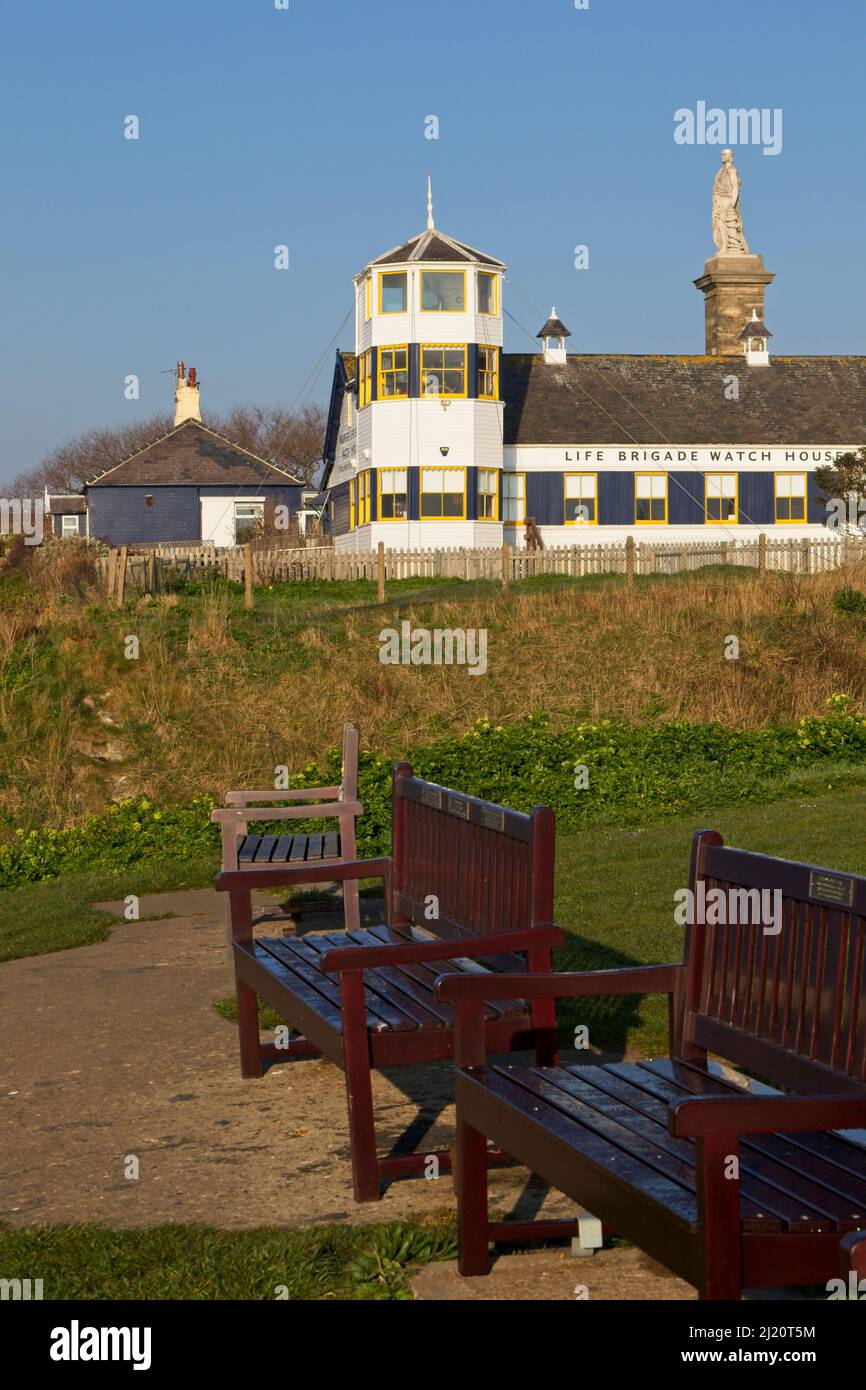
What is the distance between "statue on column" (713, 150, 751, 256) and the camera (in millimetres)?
60156

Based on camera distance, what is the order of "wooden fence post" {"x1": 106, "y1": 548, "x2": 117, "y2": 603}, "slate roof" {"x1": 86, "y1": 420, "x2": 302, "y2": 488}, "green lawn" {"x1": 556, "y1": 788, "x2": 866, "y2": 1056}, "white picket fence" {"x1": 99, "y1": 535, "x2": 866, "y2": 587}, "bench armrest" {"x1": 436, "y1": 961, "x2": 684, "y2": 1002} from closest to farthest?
"bench armrest" {"x1": 436, "y1": 961, "x2": 684, "y2": 1002}, "green lawn" {"x1": 556, "y1": 788, "x2": 866, "y2": 1056}, "wooden fence post" {"x1": 106, "y1": 548, "x2": 117, "y2": 603}, "white picket fence" {"x1": 99, "y1": 535, "x2": 866, "y2": 587}, "slate roof" {"x1": 86, "y1": 420, "x2": 302, "y2": 488}

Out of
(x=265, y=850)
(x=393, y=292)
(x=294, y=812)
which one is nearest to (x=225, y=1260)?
(x=294, y=812)

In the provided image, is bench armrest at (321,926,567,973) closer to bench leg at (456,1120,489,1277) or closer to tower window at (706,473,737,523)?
bench leg at (456,1120,489,1277)

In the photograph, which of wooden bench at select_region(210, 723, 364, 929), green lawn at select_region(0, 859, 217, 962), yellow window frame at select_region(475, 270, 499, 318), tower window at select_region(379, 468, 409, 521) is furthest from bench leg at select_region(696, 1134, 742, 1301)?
yellow window frame at select_region(475, 270, 499, 318)

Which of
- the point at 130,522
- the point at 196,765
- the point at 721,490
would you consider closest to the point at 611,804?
the point at 196,765

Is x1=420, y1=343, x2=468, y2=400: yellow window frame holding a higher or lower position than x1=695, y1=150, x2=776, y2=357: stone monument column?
lower

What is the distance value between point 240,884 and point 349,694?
457 inches

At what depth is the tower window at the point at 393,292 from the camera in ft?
146

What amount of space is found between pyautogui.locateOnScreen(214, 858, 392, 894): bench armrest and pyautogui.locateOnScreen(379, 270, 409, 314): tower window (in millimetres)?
39315

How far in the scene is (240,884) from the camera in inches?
277

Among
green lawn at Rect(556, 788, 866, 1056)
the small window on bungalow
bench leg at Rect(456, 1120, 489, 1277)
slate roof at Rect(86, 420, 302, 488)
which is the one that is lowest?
green lawn at Rect(556, 788, 866, 1056)

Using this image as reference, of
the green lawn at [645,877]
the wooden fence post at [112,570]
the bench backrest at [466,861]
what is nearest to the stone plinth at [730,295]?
the wooden fence post at [112,570]

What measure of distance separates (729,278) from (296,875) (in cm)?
5587

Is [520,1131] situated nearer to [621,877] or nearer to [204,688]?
[621,877]
